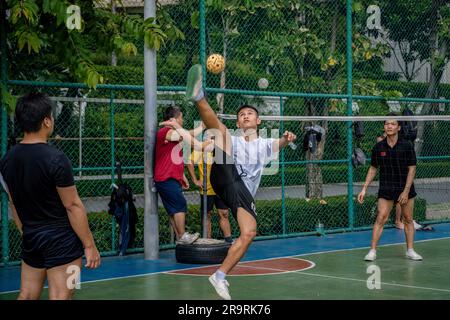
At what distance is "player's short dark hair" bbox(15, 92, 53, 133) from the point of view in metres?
5.45

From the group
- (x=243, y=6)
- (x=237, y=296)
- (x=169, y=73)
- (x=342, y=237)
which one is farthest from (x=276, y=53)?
(x=237, y=296)

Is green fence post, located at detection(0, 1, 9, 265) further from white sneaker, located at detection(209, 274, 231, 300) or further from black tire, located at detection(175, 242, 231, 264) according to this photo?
white sneaker, located at detection(209, 274, 231, 300)

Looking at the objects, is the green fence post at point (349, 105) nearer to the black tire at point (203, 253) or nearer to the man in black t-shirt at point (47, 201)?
the black tire at point (203, 253)

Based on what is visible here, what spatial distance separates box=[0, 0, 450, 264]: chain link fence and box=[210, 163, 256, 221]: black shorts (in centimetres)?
401

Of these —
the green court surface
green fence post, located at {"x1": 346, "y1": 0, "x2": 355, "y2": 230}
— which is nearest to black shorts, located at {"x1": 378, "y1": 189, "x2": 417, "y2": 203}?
the green court surface

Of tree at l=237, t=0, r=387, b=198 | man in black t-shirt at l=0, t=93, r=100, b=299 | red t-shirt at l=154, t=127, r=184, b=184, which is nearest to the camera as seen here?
man in black t-shirt at l=0, t=93, r=100, b=299

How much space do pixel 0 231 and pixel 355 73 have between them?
999cm

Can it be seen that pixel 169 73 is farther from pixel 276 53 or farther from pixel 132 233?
pixel 132 233

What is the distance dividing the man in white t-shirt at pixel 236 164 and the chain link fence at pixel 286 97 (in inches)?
144

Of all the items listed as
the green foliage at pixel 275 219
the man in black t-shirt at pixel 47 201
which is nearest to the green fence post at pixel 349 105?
the green foliage at pixel 275 219

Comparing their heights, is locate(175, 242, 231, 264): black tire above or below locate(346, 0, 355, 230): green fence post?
below

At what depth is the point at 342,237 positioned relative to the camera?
47.3 feet

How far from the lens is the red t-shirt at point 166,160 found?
11.4 meters
